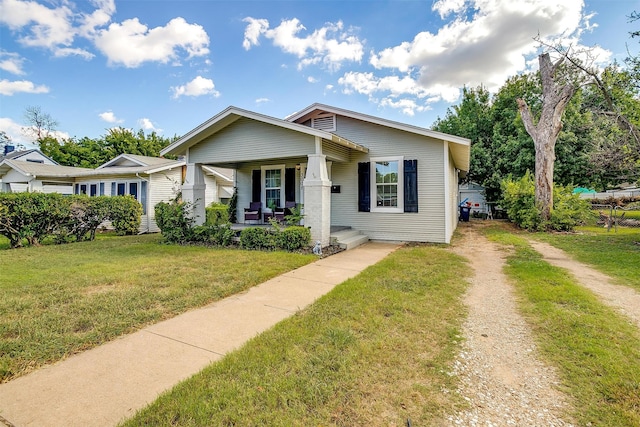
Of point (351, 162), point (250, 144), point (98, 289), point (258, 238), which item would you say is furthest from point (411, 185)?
point (98, 289)

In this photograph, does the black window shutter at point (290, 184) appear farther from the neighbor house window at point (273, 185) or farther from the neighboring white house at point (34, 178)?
the neighboring white house at point (34, 178)

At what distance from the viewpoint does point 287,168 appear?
11.5 metres

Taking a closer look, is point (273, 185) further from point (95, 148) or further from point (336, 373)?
point (95, 148)

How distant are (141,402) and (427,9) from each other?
13640mm

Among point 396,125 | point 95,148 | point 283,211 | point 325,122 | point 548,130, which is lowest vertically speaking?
point 283,211

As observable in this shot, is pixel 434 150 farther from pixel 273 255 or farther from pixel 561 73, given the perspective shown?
pixel 561 73

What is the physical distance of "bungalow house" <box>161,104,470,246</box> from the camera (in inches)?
330

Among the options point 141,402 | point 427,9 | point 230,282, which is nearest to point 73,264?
point 230,282

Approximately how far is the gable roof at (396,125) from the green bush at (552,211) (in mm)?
3899

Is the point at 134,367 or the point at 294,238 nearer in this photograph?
the point at 134,367

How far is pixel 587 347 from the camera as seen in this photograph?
2.84 m

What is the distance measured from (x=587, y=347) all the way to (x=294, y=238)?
6.16 meters

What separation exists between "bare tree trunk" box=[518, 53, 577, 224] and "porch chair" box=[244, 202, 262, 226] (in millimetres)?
11861

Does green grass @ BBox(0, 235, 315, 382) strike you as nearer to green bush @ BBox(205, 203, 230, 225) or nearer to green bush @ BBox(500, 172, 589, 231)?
green bush @ BBox(205, 203, 230, 225)
